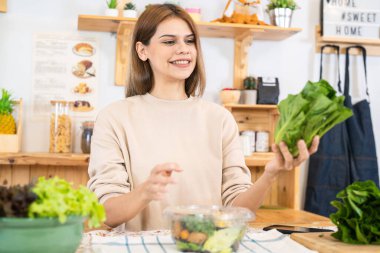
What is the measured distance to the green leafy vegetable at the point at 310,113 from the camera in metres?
1.17

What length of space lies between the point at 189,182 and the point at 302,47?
1899 mm

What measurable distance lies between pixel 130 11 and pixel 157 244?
6.61 feet

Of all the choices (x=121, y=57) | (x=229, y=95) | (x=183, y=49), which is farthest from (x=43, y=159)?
(x=183, y=49)

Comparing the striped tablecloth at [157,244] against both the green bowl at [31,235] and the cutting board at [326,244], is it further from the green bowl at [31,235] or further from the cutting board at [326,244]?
the green bowl at [31,235]

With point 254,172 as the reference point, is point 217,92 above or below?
above

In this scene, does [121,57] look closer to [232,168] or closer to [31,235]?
[232,168]

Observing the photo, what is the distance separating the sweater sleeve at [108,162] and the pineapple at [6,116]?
50.2 inches

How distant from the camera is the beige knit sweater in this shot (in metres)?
1.81

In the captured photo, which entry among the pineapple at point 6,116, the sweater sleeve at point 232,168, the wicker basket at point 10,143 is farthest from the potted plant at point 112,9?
the sweater sleeve at point 232,168

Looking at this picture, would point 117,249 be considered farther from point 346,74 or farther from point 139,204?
point 346,74

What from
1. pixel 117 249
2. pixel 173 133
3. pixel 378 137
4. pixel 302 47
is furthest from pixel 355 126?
pixel 117 249

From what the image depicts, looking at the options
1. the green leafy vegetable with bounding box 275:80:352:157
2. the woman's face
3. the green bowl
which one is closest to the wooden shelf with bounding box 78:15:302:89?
the woman's face

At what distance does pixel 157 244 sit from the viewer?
1254mm

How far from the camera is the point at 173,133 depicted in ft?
6.16
